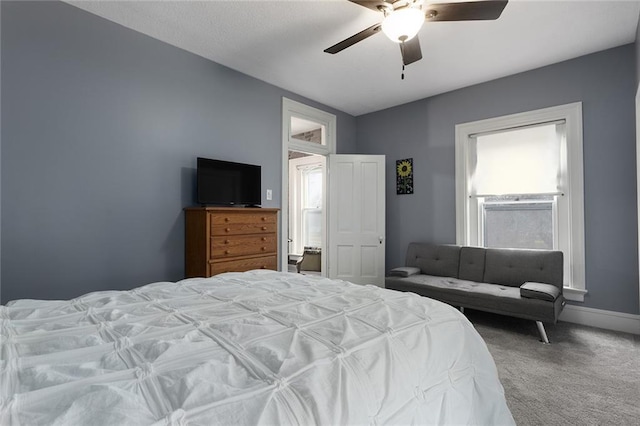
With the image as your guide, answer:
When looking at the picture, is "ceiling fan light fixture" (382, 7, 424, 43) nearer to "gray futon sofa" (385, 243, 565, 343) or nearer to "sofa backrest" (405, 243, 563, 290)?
"gray futon sofa" (385, 243, 565, 343)

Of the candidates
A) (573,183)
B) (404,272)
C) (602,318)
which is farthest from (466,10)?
(602,318)

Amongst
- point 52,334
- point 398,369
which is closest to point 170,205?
point 52,334

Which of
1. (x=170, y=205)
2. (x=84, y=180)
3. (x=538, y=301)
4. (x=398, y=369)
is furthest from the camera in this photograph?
(x=170, y=205)

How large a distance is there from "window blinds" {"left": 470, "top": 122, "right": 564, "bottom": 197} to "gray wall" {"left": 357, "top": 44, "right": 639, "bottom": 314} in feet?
0.86

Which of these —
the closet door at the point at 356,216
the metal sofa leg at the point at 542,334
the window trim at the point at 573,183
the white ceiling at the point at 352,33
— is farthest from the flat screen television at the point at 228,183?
the window trim at the point at 573,183

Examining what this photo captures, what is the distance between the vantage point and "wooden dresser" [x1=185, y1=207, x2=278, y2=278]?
291cm

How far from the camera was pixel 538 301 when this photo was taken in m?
2.90

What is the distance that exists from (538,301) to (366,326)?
2572mm

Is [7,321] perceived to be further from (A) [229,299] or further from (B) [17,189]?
(B) [17,189]

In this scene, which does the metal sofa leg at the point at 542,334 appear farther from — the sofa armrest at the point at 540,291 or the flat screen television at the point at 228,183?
the flat screen television at the point at 228,183

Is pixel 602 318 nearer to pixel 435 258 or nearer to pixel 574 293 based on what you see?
pixel 574 293

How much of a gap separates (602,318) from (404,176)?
2.77 m

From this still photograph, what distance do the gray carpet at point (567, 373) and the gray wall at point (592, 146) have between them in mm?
643

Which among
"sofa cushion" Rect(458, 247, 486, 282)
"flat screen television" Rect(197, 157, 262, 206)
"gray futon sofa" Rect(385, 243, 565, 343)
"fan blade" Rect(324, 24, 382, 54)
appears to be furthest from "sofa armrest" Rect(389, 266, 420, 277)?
"fan blade" Rect(324, 24, 382, 54)
